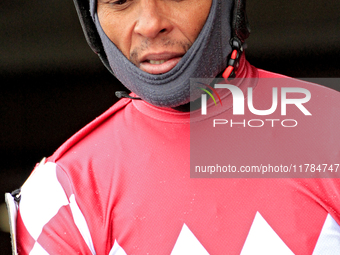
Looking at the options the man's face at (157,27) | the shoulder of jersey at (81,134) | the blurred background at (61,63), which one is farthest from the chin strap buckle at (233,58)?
the blurred background at (61,63)

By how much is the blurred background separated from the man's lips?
1.43 meters

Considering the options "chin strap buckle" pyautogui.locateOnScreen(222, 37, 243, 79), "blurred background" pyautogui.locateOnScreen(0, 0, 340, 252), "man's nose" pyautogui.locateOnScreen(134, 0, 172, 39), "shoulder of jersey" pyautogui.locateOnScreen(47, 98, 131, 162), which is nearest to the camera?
"man's nose" pyautogui.locateOnScreen(134, 0, 172, 39)

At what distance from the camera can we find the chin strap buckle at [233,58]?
3.78 ft

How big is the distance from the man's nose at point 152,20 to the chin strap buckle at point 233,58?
178 mm

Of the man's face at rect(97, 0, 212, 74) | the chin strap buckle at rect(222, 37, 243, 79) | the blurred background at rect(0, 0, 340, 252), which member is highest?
the man's face at rect(97, 0, 212, 74)

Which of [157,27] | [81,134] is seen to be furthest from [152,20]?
[81,134]

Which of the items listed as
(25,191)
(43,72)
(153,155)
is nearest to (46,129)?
(43,72)

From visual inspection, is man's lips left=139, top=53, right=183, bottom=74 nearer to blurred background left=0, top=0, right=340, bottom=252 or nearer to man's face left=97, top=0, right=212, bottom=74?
man's face left=97, top=0, right=212, bottom=74

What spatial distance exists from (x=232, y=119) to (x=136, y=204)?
31cm

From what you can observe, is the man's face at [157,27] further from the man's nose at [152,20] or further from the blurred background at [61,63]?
the blurred background at [61,63]

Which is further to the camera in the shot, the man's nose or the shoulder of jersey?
the shoulder of jersey

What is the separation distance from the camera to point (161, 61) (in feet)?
3.65

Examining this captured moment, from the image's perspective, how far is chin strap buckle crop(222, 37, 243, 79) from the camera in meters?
1.15

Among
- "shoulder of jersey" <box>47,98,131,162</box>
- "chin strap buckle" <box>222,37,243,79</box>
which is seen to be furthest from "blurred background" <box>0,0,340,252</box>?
"chin strap buckle" <box>222,37,243,79</box>
